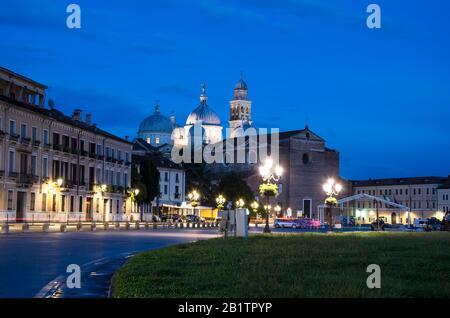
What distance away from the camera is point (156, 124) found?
162 meters

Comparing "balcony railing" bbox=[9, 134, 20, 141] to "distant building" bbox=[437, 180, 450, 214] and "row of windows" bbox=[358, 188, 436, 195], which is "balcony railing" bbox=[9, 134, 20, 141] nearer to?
"distant building" bbox=[437, 180, 450, 214]

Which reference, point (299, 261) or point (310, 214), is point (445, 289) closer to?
point (299, 261)

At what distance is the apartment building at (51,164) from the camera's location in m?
60.8

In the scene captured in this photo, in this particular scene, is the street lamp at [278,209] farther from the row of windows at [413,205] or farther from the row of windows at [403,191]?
the row of windows at [403,191]

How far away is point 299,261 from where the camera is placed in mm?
17172

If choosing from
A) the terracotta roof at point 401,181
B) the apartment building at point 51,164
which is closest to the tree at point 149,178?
the apartment building at point 51,164

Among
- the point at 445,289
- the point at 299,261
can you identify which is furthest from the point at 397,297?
the point at 299,261

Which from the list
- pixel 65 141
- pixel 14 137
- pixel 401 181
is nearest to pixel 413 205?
pixel 401 181

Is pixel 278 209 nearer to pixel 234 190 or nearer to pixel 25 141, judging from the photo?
pixel 234 190

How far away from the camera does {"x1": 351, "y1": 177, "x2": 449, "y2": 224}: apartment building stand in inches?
5861

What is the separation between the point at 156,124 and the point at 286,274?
149 metres

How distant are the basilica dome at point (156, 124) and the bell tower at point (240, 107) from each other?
16.6 metres
